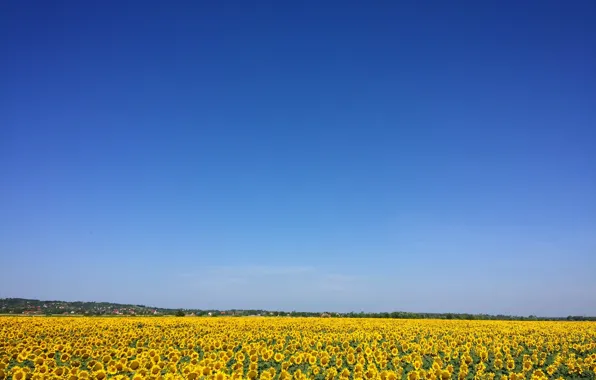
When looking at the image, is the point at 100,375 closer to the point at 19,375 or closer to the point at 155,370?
the point at 155,370

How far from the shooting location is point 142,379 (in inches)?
412

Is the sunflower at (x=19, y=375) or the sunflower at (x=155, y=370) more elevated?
the sunflower at (x=155, y=370)

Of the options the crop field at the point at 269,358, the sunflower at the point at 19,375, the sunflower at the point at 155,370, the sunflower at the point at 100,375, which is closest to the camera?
the sunflower at the point at 19,375

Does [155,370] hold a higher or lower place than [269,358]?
higher

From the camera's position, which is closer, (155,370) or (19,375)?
(19,375)

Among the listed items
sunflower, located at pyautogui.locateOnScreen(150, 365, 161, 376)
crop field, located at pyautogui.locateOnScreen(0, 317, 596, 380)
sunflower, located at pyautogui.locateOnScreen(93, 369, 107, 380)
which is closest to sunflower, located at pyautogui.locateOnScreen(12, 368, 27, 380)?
crop field, located at pyautogui.locateOnScreen(0, 317, 596, 380)

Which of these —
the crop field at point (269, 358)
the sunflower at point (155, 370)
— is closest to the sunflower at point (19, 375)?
the crop field at point (269, 358)

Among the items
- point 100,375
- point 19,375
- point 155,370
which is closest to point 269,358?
point 155,370

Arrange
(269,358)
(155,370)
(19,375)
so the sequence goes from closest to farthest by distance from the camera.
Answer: (19,375) < (155,370) < (269,358)

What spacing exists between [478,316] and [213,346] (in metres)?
54.8

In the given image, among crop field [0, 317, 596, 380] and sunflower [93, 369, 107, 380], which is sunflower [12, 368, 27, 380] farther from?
sunflower [93, 369, 107, 380]

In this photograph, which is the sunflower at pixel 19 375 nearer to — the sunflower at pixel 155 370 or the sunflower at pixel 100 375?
the sunflower at pixel 100 375

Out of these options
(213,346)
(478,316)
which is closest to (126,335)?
(213,346)

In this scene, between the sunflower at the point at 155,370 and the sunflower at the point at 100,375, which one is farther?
the sunflower at the point at 100,375
